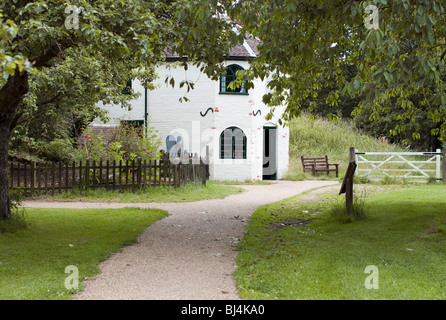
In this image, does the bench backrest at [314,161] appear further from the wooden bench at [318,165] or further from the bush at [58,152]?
the bush at [58,152]

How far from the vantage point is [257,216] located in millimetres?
10180

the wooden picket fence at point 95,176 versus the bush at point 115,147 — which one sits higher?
the bush at point 115,147

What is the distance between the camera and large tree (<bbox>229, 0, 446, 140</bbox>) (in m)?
5.08

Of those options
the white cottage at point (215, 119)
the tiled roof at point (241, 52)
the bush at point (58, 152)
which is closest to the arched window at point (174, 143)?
the white cottage at point (215, 119)

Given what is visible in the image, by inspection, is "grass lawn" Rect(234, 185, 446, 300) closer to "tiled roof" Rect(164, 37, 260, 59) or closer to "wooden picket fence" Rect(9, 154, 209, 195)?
"wooden picket fence" Rect(9, 154, 209, 195)

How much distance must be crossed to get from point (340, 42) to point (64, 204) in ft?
26.8

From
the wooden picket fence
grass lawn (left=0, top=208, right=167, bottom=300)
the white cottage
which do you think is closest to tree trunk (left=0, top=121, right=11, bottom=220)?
grass lawn (left=0, top=208, right=167, bottom=300)

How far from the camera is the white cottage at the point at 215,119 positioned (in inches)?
799

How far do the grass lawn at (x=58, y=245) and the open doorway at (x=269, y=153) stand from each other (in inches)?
485

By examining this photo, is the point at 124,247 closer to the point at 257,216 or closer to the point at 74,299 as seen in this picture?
the point at 74,299

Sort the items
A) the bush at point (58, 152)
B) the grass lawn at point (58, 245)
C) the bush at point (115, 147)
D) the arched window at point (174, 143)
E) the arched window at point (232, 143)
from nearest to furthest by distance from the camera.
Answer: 1. the grass lawn at point (58, 245)
2. the bush at point (115, 147)
3. the bush at point (58, 152)
4. the arched window at point (232, 143)
5. the arched window at point (174, 143)

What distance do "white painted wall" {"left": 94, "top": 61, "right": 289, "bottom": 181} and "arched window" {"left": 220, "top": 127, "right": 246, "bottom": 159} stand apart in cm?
21

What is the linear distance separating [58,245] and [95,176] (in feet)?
22.4
